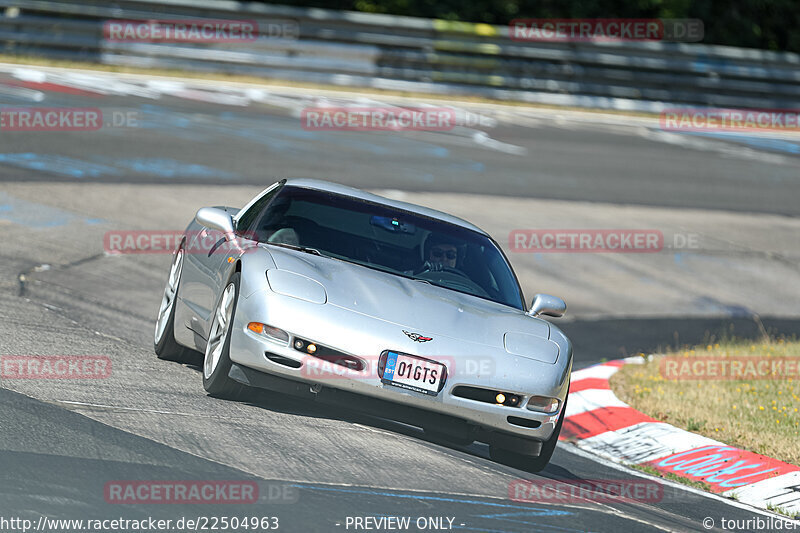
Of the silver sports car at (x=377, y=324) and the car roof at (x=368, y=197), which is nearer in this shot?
the silver sports car at (x=377, y=324)

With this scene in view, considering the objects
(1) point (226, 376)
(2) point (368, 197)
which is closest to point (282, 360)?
(1) point (226, 376)

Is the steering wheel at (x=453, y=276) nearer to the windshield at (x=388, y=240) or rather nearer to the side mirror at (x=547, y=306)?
the windshield at (x=388, y=240)

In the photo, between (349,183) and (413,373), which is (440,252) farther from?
(349,183)

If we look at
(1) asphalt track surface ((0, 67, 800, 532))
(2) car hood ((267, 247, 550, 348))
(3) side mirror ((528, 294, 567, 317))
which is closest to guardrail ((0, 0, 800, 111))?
(1) asphalt track surface ((0, 67, 800, 532))

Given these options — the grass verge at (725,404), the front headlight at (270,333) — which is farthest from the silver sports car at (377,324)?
the grass verge at (725,404)

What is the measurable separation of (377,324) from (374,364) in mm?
241

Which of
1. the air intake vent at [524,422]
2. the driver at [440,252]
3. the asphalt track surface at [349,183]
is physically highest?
the driver at [440,252]

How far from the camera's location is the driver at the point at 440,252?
24.6 ft

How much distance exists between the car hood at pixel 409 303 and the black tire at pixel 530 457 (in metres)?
0.59

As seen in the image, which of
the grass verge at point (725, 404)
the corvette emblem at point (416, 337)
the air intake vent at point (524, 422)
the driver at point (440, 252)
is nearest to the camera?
the corvette emblem at point (416, 337)

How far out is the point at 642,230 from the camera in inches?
645

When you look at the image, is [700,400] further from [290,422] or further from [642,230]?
[642,230]

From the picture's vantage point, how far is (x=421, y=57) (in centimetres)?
2256

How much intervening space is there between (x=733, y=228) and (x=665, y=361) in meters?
6.90
